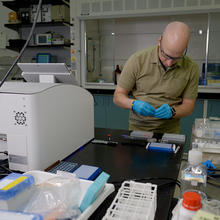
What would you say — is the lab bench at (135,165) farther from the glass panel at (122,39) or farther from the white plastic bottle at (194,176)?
the glass panel at (122,39)

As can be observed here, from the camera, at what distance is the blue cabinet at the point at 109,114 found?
3.16m

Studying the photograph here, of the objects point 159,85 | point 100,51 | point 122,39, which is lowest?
point 159,85

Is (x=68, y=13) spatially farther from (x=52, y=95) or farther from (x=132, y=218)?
(x=132, y=218)

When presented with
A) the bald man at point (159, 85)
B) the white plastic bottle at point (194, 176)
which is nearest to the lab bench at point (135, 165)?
the white plastic bottle at point (194, 176)

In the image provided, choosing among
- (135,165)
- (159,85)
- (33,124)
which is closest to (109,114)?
(159,85)

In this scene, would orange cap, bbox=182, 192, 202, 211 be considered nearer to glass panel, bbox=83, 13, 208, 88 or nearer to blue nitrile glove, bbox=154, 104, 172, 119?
blue nitrile glove, bbox=154, 104, 172, 119

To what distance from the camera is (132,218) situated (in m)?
0.48

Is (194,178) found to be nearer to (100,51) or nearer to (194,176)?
(194,176)

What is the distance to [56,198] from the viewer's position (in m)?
0.54

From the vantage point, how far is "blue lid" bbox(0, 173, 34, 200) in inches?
19.8

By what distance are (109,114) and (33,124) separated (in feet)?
8.13

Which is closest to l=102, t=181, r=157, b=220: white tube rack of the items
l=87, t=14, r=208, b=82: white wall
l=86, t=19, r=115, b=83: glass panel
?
l=86, t=19, r=115, b=83: glass panel

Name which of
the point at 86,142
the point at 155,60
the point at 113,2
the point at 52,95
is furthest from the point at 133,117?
the point at 113,2

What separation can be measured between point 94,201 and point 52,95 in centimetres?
42
